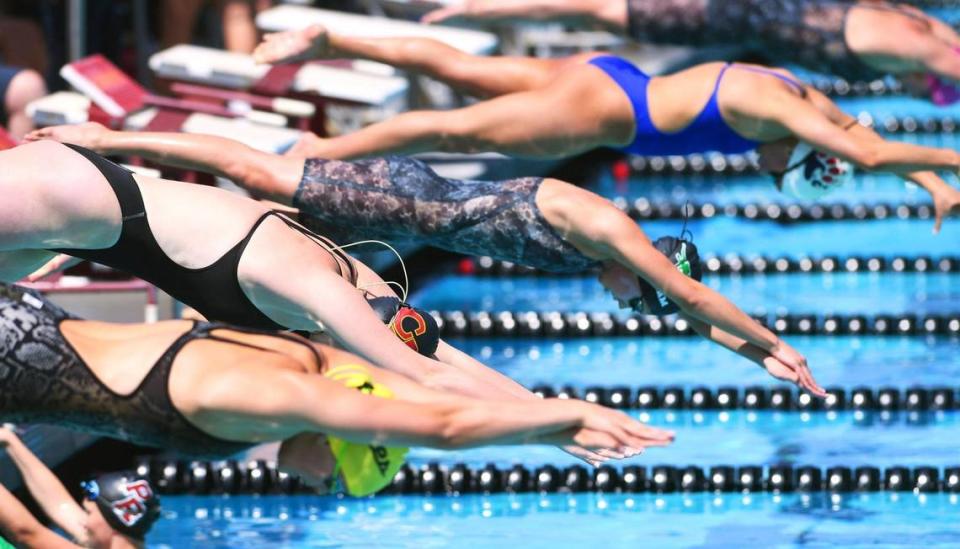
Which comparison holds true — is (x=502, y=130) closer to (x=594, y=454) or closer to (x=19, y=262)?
(x=19, y=262)

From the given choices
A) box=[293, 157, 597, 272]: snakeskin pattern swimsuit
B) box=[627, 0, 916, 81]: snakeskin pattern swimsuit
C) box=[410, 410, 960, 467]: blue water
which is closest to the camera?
box=[293, 157, 597, 272]: snakeskin pattern swimsuit

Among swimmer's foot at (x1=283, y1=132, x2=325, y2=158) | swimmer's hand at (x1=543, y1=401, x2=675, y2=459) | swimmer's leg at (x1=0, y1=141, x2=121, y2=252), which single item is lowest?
swimmer's hand at (x1=543, y1=401, x2=675, y2=459)

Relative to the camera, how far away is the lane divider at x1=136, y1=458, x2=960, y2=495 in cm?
584

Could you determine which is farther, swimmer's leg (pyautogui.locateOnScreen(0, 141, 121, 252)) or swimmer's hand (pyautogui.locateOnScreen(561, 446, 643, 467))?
swimmer's leg (pyautogui.locateOnScreen(0, 141, 121, 252))

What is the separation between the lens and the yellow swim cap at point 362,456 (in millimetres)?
3686

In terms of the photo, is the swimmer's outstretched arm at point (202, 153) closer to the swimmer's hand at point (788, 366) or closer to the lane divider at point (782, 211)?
the swimmer's hand at point (788, 366)

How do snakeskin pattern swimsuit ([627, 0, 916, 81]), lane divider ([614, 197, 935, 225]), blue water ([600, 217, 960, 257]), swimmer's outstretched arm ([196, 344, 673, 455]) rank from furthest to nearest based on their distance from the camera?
1. lane divider ([614, 197, 935, 225])
2. blue water ([600, 217, 960, 257])
3. snakeskin pattern swimsuit ([627, 0, 916, 81])
4. swimmer's outstretched arm ([196, 344, 673, 455])

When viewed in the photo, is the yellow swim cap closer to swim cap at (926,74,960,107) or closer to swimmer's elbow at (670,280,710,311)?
swimmer's elbow at (670,280,710,311)

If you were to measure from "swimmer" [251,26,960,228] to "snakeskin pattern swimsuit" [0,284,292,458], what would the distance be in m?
1.80

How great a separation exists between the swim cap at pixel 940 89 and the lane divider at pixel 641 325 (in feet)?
4.67

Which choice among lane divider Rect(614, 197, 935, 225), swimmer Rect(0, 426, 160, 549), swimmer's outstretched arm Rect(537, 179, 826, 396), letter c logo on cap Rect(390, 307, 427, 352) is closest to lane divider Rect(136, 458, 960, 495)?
swimmer's outstretched arm Rect(537, 179, 826, 396)

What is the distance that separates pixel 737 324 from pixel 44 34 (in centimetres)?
492

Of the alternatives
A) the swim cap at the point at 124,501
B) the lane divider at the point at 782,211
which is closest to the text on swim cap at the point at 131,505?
the swim cap at the point at 124,501

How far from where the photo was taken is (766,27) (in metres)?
7.12
